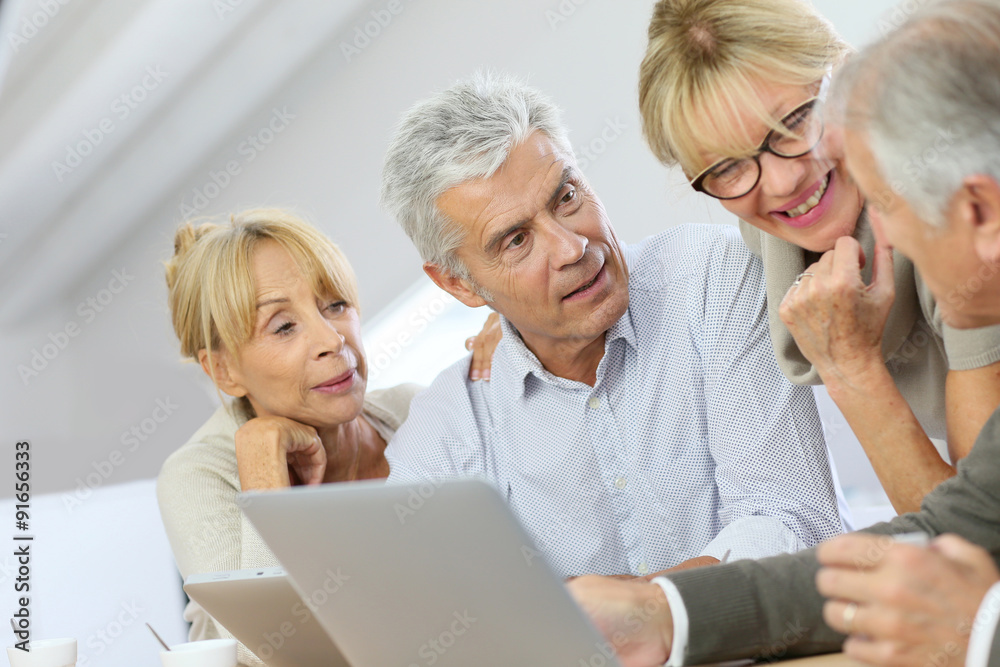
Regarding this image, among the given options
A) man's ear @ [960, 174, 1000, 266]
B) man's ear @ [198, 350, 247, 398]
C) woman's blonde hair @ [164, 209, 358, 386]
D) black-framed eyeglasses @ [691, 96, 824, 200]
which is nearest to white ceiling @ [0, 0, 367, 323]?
woman's blonde hair @ [164, 209, 358, 386]

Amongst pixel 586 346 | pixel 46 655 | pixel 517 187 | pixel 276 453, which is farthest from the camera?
pixel 276 453

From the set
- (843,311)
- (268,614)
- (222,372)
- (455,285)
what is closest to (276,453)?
(222,372)

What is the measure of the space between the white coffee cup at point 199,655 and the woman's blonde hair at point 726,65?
38.9 inches

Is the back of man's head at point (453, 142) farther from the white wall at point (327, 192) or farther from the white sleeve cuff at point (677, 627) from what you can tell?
the white wall at point (327, 192)

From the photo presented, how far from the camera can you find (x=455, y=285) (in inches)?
79.7

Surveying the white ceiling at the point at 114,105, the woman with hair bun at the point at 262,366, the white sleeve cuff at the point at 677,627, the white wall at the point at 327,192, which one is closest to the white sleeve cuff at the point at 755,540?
the white sleeve cuff at the point at 677,627

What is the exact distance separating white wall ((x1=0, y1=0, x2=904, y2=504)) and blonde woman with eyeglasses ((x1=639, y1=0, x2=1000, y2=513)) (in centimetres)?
196

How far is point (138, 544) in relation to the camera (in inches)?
140

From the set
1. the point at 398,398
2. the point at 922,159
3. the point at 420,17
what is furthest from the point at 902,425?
the point at 420,17

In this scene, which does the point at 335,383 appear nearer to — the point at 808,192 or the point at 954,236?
the point at 808,192

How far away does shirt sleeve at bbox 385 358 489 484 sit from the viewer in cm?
196

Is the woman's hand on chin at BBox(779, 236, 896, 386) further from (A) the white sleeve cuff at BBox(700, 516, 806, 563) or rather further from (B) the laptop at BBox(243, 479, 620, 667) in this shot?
(B) the laptop at BBox(243, 479, 620, 667)

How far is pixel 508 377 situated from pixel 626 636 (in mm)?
1010

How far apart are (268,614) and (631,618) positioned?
1.75 ft
